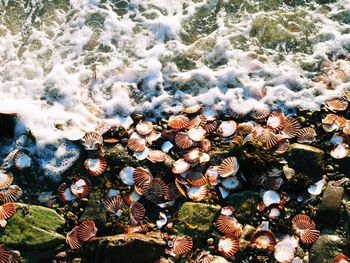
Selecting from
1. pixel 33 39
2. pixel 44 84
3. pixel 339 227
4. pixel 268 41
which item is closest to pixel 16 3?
pixel 33 39

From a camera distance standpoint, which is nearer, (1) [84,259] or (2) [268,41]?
(1) [84,259]

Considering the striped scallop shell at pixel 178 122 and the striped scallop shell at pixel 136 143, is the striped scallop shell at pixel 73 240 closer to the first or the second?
the striped scallop shell at pixel 136 143

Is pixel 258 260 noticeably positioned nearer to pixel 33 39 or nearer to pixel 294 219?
pixel 294 219

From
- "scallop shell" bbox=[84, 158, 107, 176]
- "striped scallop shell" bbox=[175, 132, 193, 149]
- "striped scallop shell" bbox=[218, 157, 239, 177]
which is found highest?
"striped scallop shell" bbox=[175, 132, 193, 149]

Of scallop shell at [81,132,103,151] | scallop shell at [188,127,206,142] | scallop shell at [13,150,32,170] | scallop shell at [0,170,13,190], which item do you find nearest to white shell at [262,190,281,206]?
scallop shell at [188,127,206,142]

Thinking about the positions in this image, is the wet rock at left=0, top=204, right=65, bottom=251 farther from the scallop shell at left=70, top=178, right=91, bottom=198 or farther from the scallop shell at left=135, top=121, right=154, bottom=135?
the scallop shell at left=135, top=121, right=154, bottom=135
